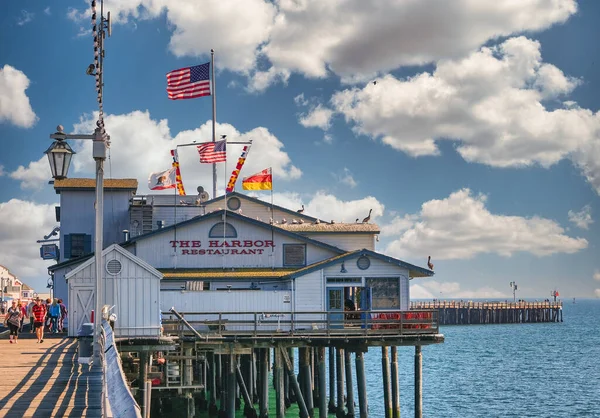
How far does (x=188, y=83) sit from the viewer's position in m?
49.5

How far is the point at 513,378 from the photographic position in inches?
3017

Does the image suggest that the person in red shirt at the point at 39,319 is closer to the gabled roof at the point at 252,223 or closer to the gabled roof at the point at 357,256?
the gabled roof at the point at 252,223

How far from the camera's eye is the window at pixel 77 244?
171 feet

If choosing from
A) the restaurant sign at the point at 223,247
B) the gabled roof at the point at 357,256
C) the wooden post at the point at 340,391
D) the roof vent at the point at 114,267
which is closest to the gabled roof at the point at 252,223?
the restaurant sign at the point at 223,247

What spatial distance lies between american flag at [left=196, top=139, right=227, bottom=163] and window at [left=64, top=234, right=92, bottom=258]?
9.93 metres

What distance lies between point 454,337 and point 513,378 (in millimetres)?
61777

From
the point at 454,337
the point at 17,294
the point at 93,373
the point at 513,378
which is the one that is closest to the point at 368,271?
the point at 93,373

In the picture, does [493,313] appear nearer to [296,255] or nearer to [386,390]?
[296,255]

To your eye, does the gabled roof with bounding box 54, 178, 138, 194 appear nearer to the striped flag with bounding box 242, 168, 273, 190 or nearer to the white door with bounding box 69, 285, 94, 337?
the striped flag with bounding box 242, 168, 273, 190

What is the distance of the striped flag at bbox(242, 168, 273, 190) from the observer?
45.0 metres

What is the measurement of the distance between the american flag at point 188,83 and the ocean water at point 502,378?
861 inches

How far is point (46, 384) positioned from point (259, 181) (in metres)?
27.1

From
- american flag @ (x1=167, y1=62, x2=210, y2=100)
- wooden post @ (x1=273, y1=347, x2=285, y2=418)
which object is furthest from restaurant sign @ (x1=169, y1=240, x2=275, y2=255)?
american flag @ (x1=167, y1=62, x2=210, y2=100)

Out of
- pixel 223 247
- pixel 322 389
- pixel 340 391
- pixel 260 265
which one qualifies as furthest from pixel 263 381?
pixel 223 247
